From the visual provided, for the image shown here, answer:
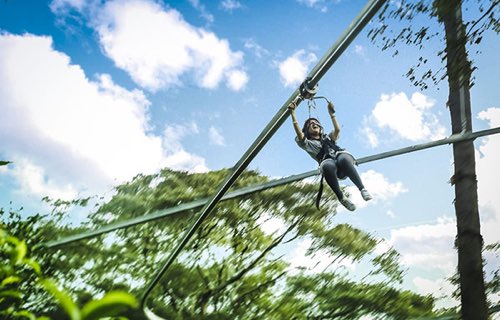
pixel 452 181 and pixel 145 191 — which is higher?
pixel 145 191

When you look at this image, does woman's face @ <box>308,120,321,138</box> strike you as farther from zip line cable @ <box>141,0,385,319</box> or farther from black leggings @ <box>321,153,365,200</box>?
zip line cable @ <box>141,0,385,319</box>

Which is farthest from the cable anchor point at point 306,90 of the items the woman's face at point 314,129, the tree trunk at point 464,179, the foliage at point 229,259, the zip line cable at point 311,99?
the foliage at point 229,259

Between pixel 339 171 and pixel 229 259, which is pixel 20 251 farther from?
pixel 229 259

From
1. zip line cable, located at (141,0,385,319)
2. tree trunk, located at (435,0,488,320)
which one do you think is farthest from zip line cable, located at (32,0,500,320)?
tree trunk, located at (435,0,488,320)

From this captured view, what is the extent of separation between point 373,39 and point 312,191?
6.04m

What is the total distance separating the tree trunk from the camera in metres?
3.35

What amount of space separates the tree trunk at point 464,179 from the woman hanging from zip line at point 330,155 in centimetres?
97

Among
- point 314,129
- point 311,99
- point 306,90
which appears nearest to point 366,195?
point 314,129

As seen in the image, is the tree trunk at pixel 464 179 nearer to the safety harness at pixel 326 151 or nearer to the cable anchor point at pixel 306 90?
the safety harness at pixel 326 151

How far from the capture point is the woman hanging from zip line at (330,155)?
128 inches

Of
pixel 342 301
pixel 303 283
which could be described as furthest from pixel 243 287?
pixel 342 301

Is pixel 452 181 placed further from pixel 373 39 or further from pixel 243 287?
pixel 243 287

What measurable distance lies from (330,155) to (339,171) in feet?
0.53

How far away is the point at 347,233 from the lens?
9.70 meters
